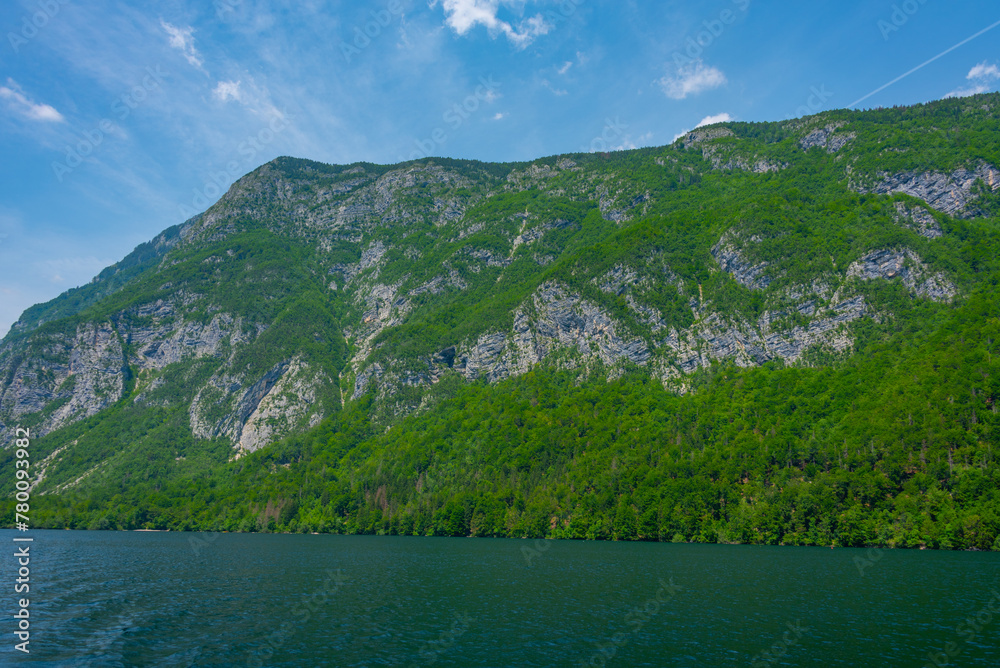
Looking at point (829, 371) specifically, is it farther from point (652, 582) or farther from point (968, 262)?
point (652, 582)

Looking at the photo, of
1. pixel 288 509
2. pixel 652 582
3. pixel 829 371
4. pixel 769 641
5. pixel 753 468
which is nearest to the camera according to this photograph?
pixel 769 641

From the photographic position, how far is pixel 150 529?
654ft

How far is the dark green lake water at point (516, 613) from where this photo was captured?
33562 mm

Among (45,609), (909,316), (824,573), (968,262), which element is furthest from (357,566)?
(968,262)

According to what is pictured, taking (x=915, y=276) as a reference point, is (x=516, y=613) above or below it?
below

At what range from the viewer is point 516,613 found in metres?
46.3

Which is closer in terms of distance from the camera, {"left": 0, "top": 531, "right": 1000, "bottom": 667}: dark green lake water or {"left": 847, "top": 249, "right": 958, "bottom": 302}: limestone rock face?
{"left": 0, "top": 531, "right": 1000, "bottom": 667}: dark green lake water

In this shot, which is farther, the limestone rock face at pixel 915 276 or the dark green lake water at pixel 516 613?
the limestone rock face at pixel 915 276

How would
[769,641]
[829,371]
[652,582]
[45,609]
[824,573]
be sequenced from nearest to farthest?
[769,641] < [45,609] < [652,582] < [824,573] < [829,371]

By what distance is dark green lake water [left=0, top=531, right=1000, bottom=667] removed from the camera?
33.6 metres

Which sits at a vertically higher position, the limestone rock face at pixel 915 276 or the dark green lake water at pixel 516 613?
the limestone rock face at pixel 915 276

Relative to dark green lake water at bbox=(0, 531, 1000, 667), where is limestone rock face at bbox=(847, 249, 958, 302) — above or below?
above

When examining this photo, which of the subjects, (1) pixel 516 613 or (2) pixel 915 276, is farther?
(2) pixel 915 276

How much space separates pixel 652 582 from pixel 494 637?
1185 inches
